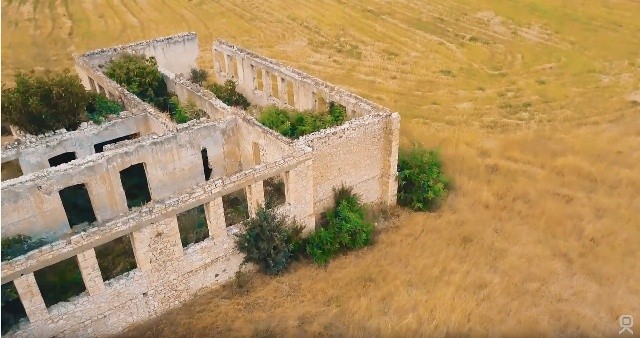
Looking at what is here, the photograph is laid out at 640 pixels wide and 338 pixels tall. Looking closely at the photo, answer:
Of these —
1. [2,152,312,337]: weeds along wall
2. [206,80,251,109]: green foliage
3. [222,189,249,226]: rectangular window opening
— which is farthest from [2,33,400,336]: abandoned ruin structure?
[206,80,251,109]: green foliage

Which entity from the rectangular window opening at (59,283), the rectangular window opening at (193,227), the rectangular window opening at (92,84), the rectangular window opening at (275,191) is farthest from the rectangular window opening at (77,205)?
the rectangular window opening at (92,84)

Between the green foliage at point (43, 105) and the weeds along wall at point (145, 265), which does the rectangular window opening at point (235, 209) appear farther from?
the green foliage at point (43, 105)

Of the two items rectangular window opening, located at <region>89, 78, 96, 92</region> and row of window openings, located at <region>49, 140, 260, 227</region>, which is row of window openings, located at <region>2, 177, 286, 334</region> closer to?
row of window openings, located at <region>49, 140, 260, 227</region>

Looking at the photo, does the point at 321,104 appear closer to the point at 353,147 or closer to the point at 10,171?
the point at 353,147

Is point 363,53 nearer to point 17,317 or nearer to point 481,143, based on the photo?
point 481,143

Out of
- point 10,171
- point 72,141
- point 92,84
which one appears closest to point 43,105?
point 72,141

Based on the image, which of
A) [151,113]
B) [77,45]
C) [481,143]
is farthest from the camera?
[77,45]

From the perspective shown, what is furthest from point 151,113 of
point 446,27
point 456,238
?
point 446,27
